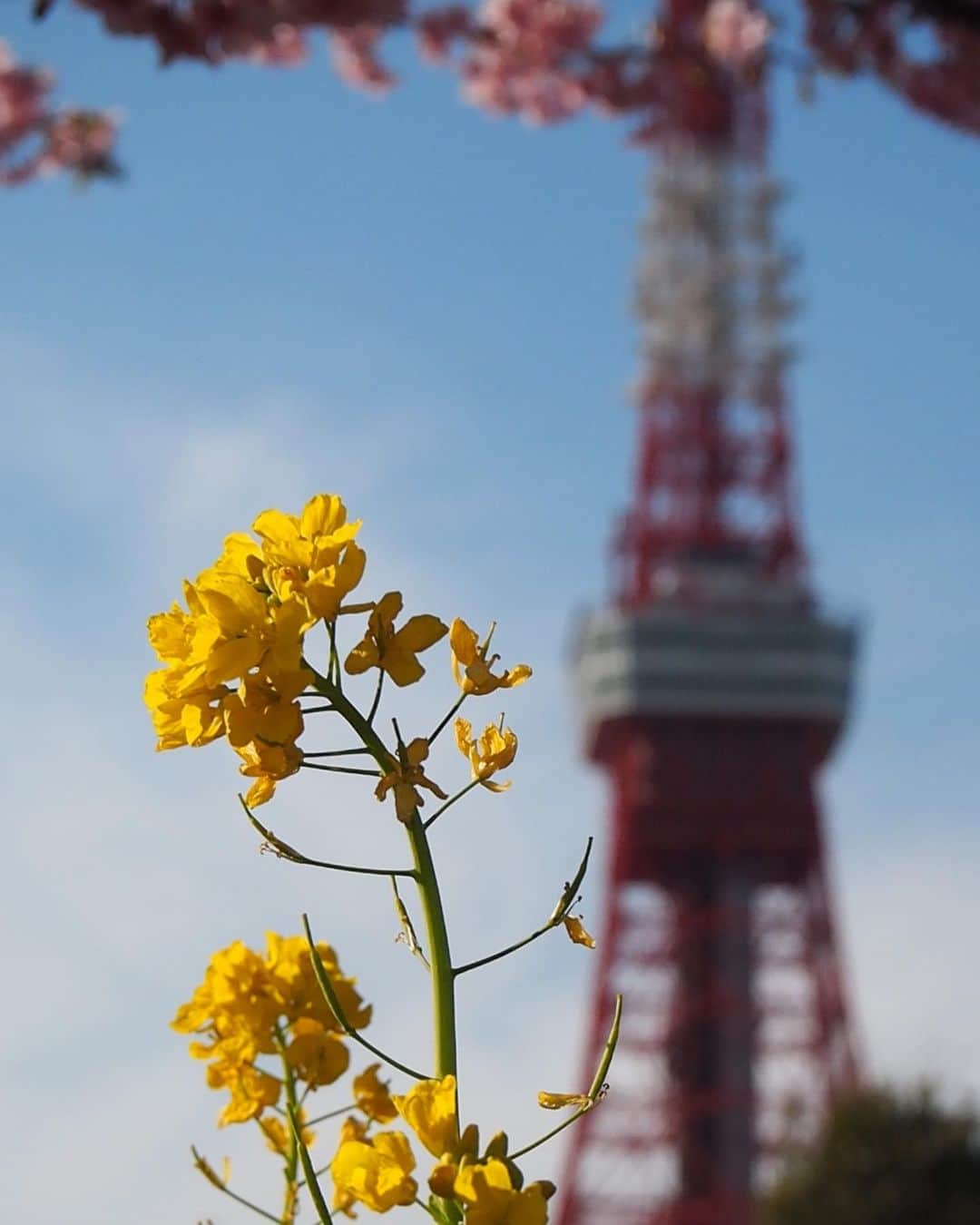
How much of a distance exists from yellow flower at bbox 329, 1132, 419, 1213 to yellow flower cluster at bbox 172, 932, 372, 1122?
0.45 m

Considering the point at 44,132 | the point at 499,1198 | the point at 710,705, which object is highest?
the point at 710,705

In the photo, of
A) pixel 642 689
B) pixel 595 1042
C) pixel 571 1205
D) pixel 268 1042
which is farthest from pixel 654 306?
pixel 268 1042

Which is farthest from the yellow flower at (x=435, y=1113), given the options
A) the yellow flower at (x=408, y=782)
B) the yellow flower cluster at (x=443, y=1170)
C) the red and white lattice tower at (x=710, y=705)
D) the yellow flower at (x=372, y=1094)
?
the red and white lattice tower at (x=710, y=705)

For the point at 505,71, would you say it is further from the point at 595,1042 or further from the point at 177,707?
the point at 595,1042

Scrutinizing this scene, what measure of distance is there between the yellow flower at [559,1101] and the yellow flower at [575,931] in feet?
0.31

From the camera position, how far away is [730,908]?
40188 mm

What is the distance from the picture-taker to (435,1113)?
1330 millimetres

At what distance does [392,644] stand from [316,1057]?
0.53 m

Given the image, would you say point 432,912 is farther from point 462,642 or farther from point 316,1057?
point 316,1057

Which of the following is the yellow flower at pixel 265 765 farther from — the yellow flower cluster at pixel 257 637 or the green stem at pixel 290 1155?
the green stem at pixel 290 1155

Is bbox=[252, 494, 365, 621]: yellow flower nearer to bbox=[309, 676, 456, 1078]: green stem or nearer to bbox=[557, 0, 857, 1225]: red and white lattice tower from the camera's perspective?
bbox=[309, 676, 456, 1078]: green stem

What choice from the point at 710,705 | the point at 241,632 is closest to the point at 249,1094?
the point at 241,632

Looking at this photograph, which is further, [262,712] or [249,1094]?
[249,1094]

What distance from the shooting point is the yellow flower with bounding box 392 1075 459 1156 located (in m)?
1.33
